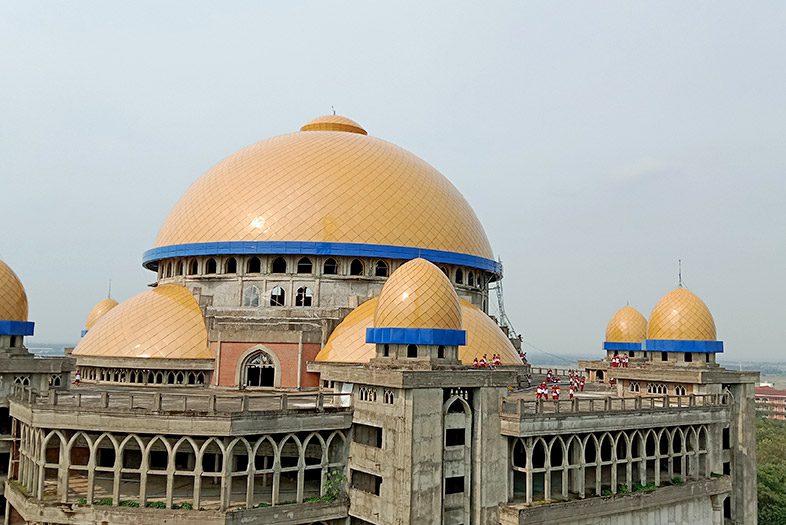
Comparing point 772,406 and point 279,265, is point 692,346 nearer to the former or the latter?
point 279,265

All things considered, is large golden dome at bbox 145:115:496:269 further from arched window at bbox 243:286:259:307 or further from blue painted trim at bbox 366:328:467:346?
blue painted trim at bbox 366:328:467:346

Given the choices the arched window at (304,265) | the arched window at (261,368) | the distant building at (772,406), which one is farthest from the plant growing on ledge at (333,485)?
the distant building at (772,406)

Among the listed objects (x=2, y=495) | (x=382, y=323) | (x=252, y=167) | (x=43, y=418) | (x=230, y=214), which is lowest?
(x=2, y=495)

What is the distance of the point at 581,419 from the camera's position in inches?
1043

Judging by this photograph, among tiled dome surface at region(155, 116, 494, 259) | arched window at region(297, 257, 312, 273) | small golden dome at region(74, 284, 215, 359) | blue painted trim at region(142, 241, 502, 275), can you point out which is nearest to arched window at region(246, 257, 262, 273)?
blue painted trim at region(142, 241, 502, 275)

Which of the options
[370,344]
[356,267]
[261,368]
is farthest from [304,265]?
[370,344]

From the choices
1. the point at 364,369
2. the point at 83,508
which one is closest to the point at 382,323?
the point at 364,369

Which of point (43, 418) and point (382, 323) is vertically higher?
point (382, 323)

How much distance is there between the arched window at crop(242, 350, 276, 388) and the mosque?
0.09 meters

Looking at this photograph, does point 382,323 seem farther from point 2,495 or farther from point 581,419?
point 2,495

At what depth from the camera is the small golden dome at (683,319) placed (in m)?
34.4

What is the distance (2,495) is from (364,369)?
51.4 ft

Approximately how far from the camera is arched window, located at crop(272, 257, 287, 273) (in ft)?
126

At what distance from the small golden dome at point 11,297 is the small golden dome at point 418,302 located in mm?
15534
